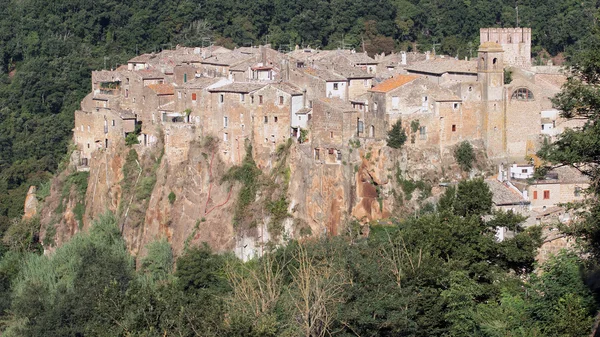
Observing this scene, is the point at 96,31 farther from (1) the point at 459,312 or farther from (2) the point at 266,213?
(1) the point at 459,312

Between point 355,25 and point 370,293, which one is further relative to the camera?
point 355,25

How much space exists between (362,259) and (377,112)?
14.5m

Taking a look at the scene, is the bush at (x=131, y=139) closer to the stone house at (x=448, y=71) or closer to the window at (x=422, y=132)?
the stone house at (x=448, y=71)

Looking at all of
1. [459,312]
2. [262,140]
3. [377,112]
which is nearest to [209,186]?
[262,140]

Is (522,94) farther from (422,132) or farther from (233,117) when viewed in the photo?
(233,117)

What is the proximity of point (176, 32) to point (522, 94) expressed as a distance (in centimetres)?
4175

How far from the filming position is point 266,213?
4772 centimetres

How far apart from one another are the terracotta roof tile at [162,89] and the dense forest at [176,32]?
50.7 ft

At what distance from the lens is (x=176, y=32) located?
8525 centimetres

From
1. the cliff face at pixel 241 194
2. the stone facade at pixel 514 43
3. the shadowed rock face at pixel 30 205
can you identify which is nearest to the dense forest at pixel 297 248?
the shadowed rock face at pixel 30 205

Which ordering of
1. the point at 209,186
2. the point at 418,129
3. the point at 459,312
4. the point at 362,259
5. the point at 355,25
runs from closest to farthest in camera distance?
1. the point at 459,312
2. the point at 362,259
3. the point at 418,129
4. the point at 209,186
5. the point at 355,25

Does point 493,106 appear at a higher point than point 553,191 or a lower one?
higher

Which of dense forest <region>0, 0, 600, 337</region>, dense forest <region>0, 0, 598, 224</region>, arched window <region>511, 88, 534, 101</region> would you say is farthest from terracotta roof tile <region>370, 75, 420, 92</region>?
dense forest <region>0, 0, 598, 224</region>

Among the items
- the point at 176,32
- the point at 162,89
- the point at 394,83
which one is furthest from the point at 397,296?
the point at 176,32
